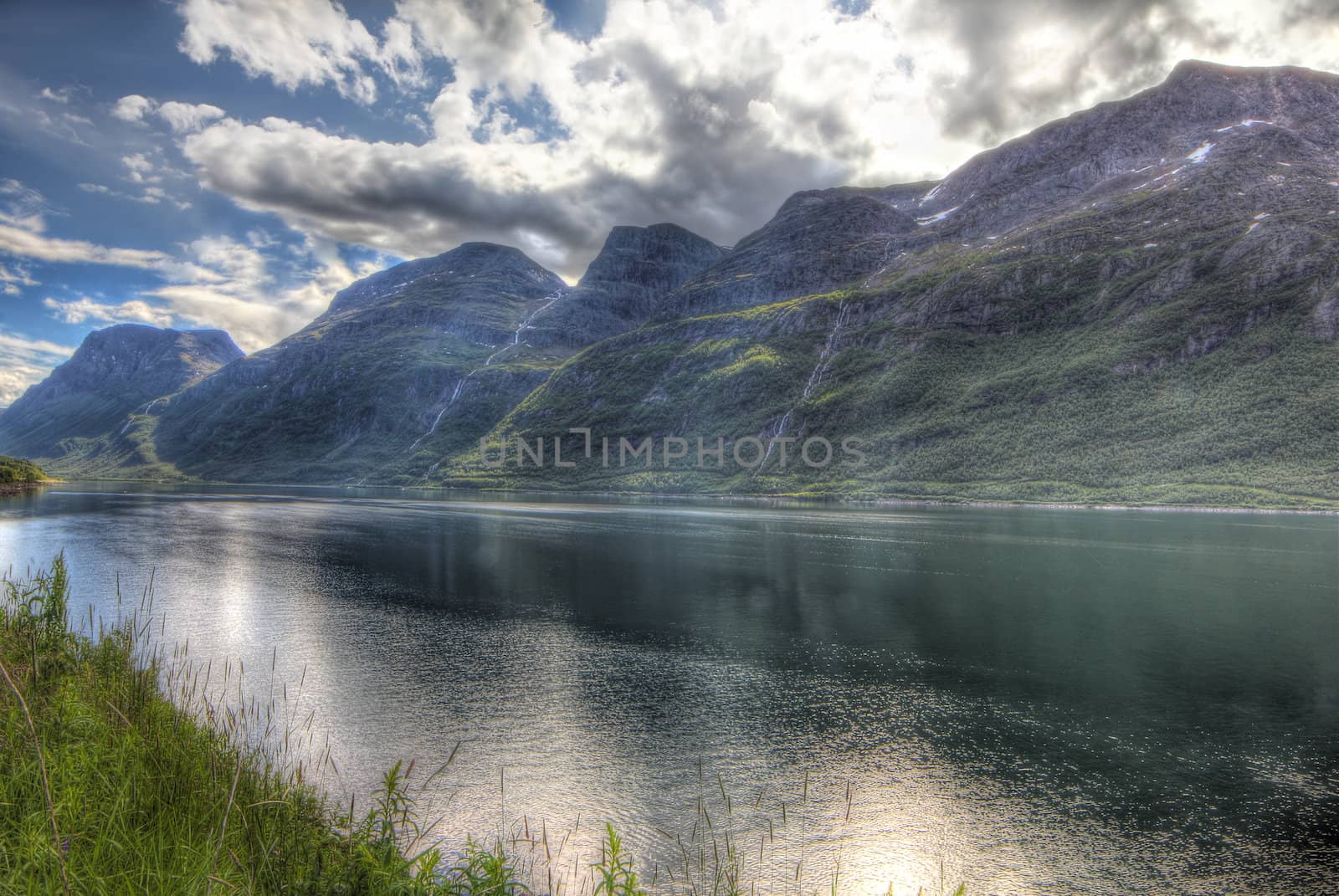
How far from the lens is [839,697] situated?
23.5 m

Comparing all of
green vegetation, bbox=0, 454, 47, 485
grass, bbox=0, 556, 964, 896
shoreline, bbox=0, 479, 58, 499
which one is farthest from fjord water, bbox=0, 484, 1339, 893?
green vegetation, bbox=0, 454, 47, 485

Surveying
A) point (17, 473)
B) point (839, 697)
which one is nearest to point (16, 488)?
point (17, 473)

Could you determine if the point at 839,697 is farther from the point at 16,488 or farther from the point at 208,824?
the point at 16,488

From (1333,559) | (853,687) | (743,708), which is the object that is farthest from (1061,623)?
(1333,559)

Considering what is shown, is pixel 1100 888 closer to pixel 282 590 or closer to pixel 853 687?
pixel 853 687

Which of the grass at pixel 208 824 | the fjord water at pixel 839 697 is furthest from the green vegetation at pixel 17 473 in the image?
the grass at pixel 208 824

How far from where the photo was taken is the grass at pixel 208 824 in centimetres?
813

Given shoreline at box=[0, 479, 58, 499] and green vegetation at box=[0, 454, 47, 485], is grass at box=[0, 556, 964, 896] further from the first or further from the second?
green vegetation at box=[0, 454, 47, 485]

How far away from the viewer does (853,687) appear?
80.3 feet

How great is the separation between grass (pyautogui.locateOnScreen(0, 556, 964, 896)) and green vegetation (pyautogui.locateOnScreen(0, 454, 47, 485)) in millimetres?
182054

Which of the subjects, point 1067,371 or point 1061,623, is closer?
point 1061,623

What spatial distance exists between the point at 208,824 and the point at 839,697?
1853 cm

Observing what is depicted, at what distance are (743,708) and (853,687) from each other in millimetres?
4714

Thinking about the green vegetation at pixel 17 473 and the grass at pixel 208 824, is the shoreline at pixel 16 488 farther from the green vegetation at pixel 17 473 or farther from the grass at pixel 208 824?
the grass at pixel 208 824
